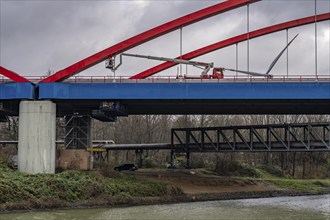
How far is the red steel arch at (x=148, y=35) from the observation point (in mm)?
49875

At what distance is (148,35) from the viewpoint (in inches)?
1966

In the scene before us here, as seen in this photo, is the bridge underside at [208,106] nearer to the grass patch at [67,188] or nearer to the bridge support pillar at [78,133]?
the bridge support pillar at [78,133]

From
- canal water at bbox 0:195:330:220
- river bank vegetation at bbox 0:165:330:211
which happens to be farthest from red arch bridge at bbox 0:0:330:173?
canal water at bbox 0:195:330:220

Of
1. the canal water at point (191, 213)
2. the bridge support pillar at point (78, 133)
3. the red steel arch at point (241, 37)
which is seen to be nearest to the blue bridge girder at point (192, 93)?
the bridge support pillar at point (78, 133)

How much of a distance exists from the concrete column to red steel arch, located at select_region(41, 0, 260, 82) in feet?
10.5

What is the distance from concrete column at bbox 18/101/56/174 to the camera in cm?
4897

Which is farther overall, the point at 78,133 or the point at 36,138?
the point at 78,133

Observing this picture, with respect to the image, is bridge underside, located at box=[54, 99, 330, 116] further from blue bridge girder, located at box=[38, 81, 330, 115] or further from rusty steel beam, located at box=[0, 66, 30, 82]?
rusty steel beam, located at box=[0, 66, 30, 82]

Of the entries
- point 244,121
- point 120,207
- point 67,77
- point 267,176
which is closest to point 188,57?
point 67,77

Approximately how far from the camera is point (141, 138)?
334ft

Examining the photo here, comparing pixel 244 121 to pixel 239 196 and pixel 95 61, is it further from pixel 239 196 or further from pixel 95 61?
pixel 95 61

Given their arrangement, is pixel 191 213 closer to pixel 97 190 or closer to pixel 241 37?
pixel 97 190

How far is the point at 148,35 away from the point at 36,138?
14329mm

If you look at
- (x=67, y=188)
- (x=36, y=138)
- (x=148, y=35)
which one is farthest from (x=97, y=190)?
(x=148, y=35)
